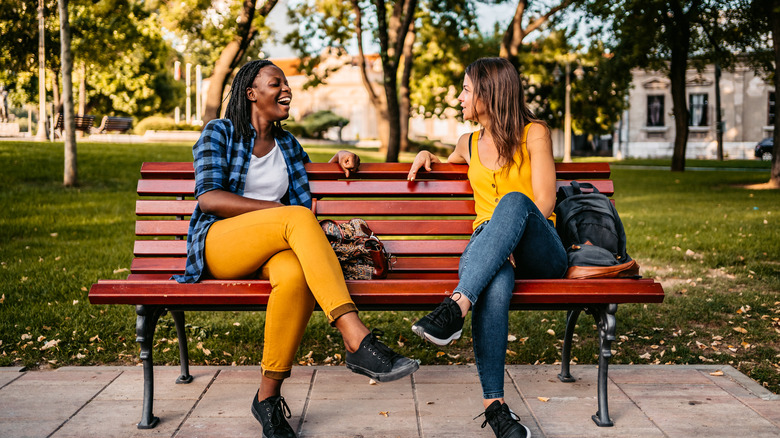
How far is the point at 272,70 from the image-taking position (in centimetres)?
362

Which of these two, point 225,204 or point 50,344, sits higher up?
point 225,204

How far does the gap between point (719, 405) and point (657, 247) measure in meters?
4.83

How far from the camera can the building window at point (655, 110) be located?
43344 millimetres

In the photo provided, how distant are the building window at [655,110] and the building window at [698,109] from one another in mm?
1570

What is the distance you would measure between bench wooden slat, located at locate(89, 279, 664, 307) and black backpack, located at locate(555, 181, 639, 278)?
0.10 m

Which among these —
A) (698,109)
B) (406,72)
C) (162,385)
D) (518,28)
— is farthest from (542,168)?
(698,109)

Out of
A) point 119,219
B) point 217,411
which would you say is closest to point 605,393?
point 217,411

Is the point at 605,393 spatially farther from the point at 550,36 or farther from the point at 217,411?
the point at 550,36

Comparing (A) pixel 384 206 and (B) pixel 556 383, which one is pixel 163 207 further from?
(B) pixel 556 383

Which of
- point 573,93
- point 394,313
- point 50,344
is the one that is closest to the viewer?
point 50,344

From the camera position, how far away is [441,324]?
2.96 metres

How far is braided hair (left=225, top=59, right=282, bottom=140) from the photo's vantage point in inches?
141

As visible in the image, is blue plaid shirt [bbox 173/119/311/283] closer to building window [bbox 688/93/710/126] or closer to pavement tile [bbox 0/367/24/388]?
pavement tile [bbox 0/367/24/388]

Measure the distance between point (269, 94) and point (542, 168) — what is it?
1348mm
